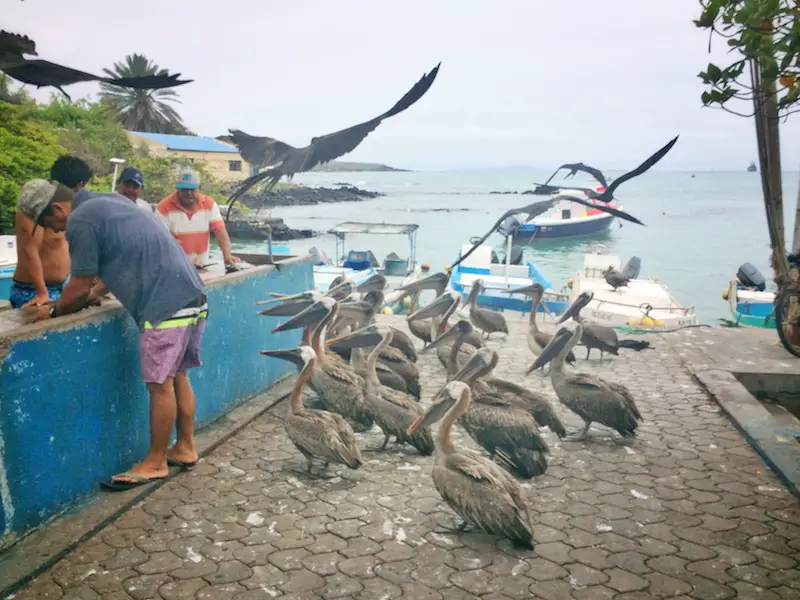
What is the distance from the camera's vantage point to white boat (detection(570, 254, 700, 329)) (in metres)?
16.9

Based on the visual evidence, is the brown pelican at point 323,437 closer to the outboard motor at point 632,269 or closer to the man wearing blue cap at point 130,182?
the man wearing blue cap at point 130,182

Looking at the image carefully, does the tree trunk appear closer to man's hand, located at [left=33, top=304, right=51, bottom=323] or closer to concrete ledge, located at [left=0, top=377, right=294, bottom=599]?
concrete ledge, located at [left=0, top=377, right=294, bottom=599]

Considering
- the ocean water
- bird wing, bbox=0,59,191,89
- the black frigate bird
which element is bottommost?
the ocean water

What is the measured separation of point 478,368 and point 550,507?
1557 mm

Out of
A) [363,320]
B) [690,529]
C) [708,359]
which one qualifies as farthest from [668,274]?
[690,529]

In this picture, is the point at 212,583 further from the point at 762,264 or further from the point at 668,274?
the point at 762,264

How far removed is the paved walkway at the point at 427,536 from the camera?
3.97 m

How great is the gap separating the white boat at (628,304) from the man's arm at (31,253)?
1211cm

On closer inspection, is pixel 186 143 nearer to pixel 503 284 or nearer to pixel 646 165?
pixel 503 284

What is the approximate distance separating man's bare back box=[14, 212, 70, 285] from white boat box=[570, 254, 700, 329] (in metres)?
11.8

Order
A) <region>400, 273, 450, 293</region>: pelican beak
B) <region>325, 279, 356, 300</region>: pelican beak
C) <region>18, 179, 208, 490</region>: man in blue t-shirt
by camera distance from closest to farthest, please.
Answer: <region>18, 179, 208, 490</region>: man in blue t-shirt
<region>325, 279, 356, 300</region>: pelican beak
<region>400, 273, 450, 293</region>: pelican beak

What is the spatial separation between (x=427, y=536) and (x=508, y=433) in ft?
4.47

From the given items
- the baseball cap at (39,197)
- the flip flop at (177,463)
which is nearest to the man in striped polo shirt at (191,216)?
the baseball cap at (39,197)

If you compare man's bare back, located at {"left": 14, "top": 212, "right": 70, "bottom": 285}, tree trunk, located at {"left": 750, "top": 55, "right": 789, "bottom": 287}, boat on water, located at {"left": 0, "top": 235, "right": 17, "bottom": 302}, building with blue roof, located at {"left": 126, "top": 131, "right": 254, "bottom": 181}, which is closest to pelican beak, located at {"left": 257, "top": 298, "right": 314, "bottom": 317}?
man's bare back, located at {"left": 14, "top": 212, "right": 70, "bottom": 285}
